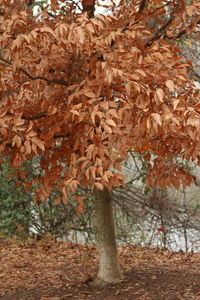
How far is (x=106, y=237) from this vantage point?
4.88m

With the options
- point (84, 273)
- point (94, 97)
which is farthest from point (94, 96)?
point (84, 273)

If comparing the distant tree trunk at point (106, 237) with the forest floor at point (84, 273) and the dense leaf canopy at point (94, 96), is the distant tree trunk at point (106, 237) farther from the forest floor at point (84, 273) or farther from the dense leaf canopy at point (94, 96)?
the dense leaf canopy at point (94, 96)

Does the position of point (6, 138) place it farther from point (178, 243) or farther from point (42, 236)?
point (178, 243)

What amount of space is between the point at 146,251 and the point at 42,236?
2.16 meters

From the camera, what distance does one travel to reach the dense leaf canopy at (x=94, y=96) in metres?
3.10

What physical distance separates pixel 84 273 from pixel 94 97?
9.58 ft

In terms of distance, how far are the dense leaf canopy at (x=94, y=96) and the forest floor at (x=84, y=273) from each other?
130 centimetres

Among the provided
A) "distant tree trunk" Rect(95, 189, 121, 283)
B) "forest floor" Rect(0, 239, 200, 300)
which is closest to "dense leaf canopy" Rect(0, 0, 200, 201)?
"distant tree trunk" Rect(95, 189, 121, 283)

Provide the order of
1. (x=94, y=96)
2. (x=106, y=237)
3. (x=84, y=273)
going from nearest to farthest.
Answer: (x=94, y=96), (x=106, y=237), (x=84, y=273)

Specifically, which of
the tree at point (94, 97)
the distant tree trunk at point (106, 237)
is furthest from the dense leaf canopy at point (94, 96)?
the distant tree trunk at point (106, 237)

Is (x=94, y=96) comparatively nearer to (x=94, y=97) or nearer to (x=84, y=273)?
(x=94, y=97)

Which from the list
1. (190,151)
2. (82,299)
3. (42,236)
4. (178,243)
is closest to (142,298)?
(82,299)

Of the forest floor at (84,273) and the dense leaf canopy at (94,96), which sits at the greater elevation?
the dense leaf canopy at (94,96)

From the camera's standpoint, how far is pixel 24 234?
28.2 feet
